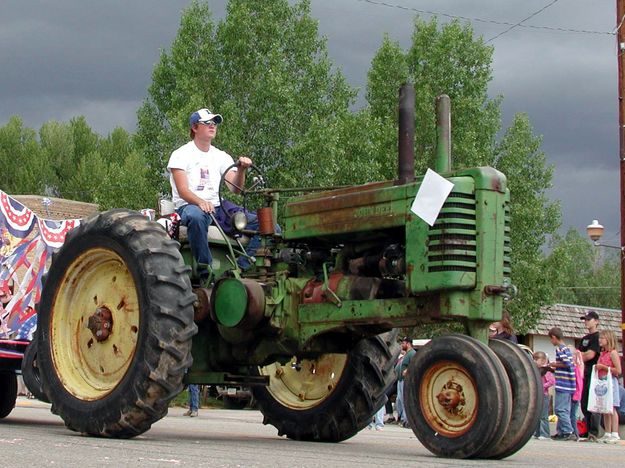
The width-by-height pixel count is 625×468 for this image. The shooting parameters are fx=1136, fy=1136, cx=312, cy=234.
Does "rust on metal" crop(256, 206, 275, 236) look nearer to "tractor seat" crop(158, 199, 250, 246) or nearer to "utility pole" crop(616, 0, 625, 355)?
"tractor seat" crop(158, 199, 250, 246)

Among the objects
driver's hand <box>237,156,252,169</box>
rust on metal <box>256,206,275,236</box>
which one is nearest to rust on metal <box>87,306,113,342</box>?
rust on metal <box>256,206,275,236</box>

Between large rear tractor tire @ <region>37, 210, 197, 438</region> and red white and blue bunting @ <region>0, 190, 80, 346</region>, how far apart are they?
7.10 ft

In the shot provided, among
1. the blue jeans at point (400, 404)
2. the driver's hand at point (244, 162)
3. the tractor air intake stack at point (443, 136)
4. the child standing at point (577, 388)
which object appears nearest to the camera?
the tractor air intake stack at point (443, 136)

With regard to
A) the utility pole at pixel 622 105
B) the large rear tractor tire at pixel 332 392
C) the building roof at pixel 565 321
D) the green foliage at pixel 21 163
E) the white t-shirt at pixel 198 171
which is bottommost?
the large rear tractor tire at pixel 332 392

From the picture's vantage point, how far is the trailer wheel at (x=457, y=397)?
7.22 m

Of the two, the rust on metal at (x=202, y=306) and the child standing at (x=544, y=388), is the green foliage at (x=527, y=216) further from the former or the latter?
the rust on metal at (x=202, y=306)

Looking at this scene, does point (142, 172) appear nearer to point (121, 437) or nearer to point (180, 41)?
point (180, 41)

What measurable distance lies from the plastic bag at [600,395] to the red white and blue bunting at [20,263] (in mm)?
7254

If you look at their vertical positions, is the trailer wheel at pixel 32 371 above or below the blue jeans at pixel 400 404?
above

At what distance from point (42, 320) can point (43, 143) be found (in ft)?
148

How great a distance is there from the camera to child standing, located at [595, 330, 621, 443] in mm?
15195

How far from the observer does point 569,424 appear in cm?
1552

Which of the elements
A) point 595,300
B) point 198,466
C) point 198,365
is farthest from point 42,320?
point 595,300

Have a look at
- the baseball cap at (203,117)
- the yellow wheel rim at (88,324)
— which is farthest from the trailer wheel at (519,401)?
the baseball cap at (203,117)
